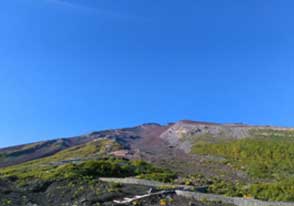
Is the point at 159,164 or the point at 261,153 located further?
the point at 261,153

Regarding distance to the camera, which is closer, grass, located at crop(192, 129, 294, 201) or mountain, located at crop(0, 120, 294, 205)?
mountain, located at crop(0, 120, 294, 205)

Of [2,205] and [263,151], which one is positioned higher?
[263,151]

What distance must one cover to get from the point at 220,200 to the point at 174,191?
3.11m

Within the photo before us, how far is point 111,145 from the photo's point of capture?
3228 inches

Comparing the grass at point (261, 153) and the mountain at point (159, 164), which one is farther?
the grass at point (261, 153)

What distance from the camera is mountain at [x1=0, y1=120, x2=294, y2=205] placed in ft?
99.9

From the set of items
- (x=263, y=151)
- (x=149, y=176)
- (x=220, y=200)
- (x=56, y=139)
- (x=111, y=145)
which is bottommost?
(x=220, y=200)

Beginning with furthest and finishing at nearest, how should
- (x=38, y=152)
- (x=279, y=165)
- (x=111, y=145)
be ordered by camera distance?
(x=38, y=152), (x=111, y=145), (x=279, y=165)

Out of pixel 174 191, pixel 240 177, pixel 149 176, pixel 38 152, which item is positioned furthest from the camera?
pixel 38 152

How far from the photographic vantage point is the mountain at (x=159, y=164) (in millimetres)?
30438

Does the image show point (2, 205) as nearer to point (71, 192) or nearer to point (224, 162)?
point (71, 192)

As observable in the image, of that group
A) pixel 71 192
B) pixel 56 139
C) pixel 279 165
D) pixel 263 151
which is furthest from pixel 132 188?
pixel 56 139

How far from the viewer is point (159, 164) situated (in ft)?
185

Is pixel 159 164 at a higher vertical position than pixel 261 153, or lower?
lower
